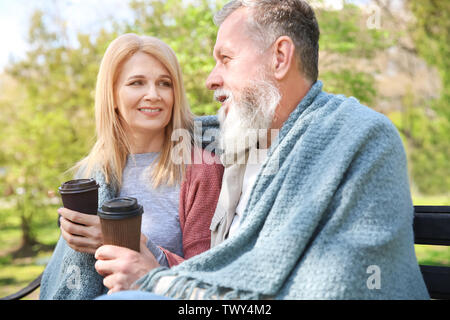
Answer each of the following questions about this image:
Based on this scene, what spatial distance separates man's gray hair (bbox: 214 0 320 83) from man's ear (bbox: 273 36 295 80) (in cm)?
3

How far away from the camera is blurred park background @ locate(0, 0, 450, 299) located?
5695mm

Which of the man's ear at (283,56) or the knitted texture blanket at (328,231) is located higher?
the man's ear at (283,56)

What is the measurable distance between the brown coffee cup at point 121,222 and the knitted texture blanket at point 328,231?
173 mm

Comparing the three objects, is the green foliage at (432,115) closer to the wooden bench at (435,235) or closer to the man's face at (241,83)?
the wooden bench at (435,235)

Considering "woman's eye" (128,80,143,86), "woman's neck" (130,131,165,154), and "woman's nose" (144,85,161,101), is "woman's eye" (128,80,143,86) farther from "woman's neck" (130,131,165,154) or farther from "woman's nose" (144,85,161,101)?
"woman's neck" (130,131,165,154)

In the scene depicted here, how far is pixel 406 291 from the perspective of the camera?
146cm

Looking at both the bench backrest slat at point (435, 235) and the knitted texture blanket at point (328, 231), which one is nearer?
the knitted texture blanket at point (328, 231)

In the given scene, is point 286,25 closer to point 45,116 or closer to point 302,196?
point 302,196

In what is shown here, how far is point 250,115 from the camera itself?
1.94 m

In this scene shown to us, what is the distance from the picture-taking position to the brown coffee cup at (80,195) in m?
1.76

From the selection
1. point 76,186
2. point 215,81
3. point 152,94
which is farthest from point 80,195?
point 215,81

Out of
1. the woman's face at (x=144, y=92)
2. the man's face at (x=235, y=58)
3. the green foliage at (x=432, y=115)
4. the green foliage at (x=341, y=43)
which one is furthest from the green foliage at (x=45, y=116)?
the green foliage at (x=432, y=115)

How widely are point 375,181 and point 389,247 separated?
24 centimetres

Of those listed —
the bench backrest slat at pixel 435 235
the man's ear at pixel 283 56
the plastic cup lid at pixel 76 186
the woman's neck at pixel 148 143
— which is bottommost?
the bench backrest slat at pixel 435 235
